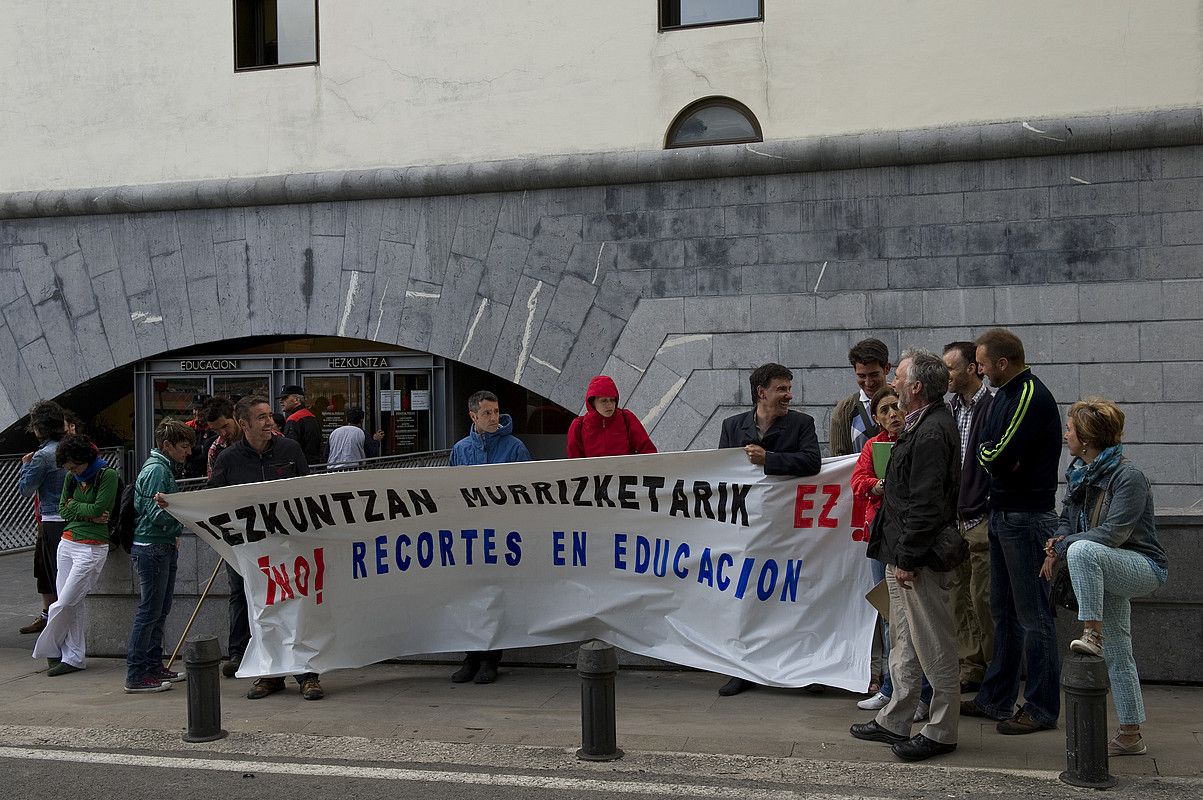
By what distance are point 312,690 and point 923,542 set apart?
4049 millimetres

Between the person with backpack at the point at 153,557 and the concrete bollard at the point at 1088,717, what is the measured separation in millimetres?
5622

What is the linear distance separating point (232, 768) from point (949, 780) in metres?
3.61

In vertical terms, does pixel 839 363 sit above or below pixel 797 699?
above

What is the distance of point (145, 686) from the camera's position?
8.33 meters

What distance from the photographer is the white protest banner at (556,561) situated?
299 inches

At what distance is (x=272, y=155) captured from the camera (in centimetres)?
1446

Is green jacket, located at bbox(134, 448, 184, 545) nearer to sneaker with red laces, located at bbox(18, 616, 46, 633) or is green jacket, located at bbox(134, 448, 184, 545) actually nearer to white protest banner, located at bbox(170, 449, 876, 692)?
white protest banner, located at bbox(170, 449, 876, 692)

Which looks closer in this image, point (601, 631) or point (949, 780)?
point (949, 780)

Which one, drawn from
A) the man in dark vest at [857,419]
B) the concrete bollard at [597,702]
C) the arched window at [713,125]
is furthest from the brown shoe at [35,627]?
the arched window at [713,125]

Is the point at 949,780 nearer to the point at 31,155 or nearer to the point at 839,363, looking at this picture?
the point at 839,363

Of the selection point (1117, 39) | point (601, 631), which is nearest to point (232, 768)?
point (601, 631)

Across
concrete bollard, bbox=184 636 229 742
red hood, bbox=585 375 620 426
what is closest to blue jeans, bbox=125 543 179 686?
concrete bollard, bbox=184 636 229 742

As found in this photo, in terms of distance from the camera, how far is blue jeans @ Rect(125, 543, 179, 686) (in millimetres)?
8289

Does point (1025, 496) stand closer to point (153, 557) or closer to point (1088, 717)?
point (1088, 717)
